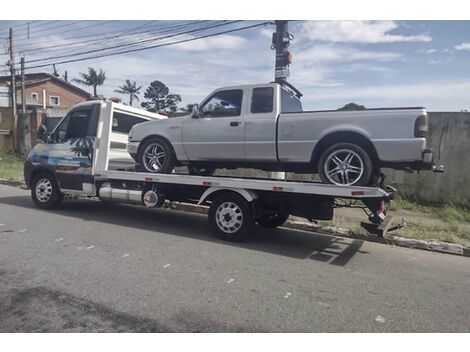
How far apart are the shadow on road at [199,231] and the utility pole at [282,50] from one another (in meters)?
4.46

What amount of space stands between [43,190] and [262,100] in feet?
16.7

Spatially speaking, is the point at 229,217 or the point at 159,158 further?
the point at 159,158

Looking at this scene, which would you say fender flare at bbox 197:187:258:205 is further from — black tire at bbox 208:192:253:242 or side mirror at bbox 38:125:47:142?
side mirror at bbox 38:125:47:142

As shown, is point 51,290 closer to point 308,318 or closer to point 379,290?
point 308,318

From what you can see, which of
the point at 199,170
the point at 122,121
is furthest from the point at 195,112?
the point at 122,121

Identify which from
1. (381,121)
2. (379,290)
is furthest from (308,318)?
(381,121)

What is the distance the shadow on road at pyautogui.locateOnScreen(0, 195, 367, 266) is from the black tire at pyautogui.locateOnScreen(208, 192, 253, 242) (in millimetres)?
161

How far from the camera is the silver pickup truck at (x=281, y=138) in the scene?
5.37m

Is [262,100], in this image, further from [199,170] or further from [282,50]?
[282,50]

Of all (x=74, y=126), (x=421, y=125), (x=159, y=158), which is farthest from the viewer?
(x=74, y=126)

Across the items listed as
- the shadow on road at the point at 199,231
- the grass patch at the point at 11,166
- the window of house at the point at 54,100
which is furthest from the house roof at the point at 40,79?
the shadow on road at the point at 199,231

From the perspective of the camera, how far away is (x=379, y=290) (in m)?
4.52

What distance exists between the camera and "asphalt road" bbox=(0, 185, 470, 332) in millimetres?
3564

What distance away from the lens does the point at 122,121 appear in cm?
833
